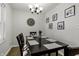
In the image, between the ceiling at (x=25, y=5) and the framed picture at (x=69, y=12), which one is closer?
the ceiling at (x=25, y=5)

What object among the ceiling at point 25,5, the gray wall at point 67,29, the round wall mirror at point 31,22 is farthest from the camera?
the gray wall at point 67,29

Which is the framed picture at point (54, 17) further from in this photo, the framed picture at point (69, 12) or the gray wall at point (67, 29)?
the framed picture at point (69, 12)

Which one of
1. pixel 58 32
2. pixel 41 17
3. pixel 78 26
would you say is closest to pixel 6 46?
pixel 41 17

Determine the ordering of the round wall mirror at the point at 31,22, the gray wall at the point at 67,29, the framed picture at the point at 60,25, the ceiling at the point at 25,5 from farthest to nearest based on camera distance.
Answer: the framed picture at the point at 60,25
the gray wall at the point at 67,29
the round wall mirror at the point at 31,22
the ceiling at the point at 25,5

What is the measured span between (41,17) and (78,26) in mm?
570

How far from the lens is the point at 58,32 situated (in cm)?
140

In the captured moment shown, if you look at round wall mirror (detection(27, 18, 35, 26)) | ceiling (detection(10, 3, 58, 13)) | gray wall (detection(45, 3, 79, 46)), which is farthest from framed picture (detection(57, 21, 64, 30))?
round wall mirror (detection(27, 18, 35, 26))

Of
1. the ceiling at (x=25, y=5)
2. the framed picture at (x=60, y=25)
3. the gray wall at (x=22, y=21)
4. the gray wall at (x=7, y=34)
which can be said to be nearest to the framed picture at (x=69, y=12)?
the framed picture at (x=60, y=25)

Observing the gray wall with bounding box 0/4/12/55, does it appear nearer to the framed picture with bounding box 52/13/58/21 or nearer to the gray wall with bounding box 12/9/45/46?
the gray wall with bounding box 12/9/45/46

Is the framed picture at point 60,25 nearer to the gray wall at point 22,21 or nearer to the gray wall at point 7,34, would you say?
the gray wall at point 22,21

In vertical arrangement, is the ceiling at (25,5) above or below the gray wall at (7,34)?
above

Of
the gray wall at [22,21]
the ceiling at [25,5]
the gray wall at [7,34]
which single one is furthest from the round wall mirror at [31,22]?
the gray wall at [7,34]

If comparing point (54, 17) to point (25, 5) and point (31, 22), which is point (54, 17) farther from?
point (25, 5)

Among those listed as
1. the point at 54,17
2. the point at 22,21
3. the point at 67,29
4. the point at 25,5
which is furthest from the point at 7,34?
the point at 67,29
